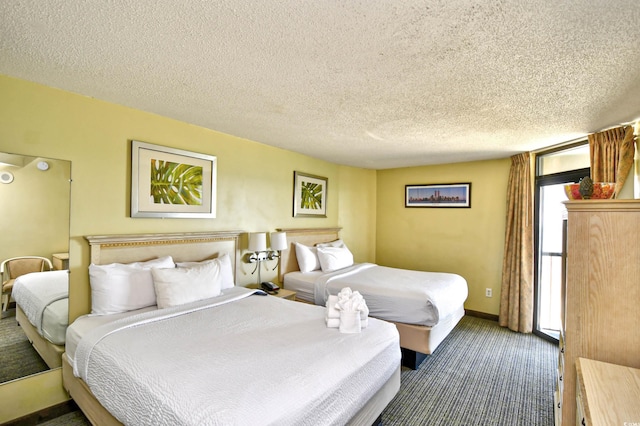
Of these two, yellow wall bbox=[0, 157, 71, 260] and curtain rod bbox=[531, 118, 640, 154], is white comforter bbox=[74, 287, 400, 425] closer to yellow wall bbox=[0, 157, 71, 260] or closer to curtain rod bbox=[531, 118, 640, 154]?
yellow wall bbox=[0, 157, 71, 260]

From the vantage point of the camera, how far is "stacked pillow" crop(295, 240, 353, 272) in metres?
4.12

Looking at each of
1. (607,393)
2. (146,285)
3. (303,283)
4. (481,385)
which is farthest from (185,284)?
(481,385)

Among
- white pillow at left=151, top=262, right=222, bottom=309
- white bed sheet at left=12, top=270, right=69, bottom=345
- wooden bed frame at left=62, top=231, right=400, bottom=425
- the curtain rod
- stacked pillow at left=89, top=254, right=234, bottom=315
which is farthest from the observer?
the curtain rod

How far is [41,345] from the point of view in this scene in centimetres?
224

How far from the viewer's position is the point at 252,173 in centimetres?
372

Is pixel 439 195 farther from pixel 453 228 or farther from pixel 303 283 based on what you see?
pixel 303 283

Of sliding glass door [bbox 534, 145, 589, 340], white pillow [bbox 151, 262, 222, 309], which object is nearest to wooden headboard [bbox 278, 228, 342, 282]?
white pillow [bbox 151, 262, 222, 309]

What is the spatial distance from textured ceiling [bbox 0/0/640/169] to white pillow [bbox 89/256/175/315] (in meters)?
1.22

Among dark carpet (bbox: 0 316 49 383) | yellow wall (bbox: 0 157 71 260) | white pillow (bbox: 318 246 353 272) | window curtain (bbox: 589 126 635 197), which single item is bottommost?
dark carpet (bbox: 0 316 49 383)

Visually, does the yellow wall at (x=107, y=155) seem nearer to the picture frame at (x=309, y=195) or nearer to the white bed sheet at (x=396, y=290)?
the picture frame at (x=309, y=195)

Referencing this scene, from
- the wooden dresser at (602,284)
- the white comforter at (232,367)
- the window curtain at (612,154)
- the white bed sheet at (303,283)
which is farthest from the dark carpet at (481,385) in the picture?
the window curtain at (612,154)

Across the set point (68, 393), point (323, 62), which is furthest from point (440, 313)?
point (68, 393)

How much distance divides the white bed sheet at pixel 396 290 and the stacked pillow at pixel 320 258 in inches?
4.5

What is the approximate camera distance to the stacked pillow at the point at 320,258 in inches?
162
